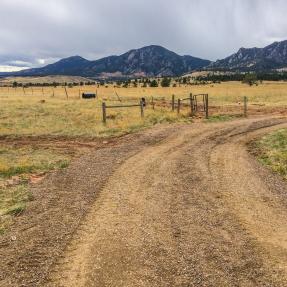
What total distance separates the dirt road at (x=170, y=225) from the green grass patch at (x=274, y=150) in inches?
26.6

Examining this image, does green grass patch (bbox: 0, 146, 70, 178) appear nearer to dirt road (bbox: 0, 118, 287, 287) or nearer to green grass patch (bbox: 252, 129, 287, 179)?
dirt road (bbox: 0, 118, 287, 287)

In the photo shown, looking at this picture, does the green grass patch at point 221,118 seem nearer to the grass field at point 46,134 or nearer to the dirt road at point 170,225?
the grass field at point 46,134

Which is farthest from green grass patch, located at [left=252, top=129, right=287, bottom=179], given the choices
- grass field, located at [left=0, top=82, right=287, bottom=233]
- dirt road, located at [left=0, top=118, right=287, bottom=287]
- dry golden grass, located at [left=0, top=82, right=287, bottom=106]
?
dry golden grass, located at [left=0, top=82, right=287, bottom=106]

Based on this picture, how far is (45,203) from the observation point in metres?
14.0

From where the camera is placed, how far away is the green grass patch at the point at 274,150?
19266 mm

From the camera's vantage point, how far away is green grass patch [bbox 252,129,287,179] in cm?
1927

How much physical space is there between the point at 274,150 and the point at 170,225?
12.9m

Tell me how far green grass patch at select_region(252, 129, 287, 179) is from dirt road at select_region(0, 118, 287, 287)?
68 centimetres

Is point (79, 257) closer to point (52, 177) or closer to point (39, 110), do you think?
point (52, 177)

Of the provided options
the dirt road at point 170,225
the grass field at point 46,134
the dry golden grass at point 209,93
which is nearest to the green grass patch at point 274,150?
the grass field at point 46,134

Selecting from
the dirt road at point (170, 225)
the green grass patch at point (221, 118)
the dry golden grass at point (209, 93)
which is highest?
the dirt road at point (170, 225)

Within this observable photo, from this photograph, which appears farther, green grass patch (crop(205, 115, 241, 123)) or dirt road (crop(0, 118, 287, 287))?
green grass patch (crop(205, 115, 241, 123))

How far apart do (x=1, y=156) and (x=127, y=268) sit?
1651cm

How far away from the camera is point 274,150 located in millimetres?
22875
